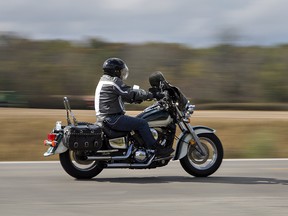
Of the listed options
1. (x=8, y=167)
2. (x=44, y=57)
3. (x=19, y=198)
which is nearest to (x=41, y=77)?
(x=44, y=57)

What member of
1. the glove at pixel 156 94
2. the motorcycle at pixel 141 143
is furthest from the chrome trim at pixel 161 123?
the glove at pixel 156 94

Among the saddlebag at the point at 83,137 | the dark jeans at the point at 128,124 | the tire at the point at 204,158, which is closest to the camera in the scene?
the saddlebag at the point at 83,137

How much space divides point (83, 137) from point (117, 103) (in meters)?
0.76

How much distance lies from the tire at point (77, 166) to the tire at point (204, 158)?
1368 mm

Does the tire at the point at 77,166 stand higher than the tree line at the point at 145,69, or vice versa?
the tree line at the point at 145,69

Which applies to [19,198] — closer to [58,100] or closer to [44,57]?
[58,100]

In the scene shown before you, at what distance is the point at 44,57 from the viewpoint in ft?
179

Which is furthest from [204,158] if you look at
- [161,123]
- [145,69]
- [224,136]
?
[145,69]

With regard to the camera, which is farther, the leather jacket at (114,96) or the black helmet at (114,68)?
the black helmet at (114,68)

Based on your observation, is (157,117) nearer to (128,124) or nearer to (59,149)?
(128,124)

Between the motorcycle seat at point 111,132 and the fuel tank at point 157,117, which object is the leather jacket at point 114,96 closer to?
the motorcycle seat at point 111,132

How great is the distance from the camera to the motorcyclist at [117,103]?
36.4 feet

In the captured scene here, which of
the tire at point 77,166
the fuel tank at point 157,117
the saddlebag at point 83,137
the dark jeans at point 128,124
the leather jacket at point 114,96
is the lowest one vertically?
the tire at point 77,166

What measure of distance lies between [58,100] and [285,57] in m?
23.9
